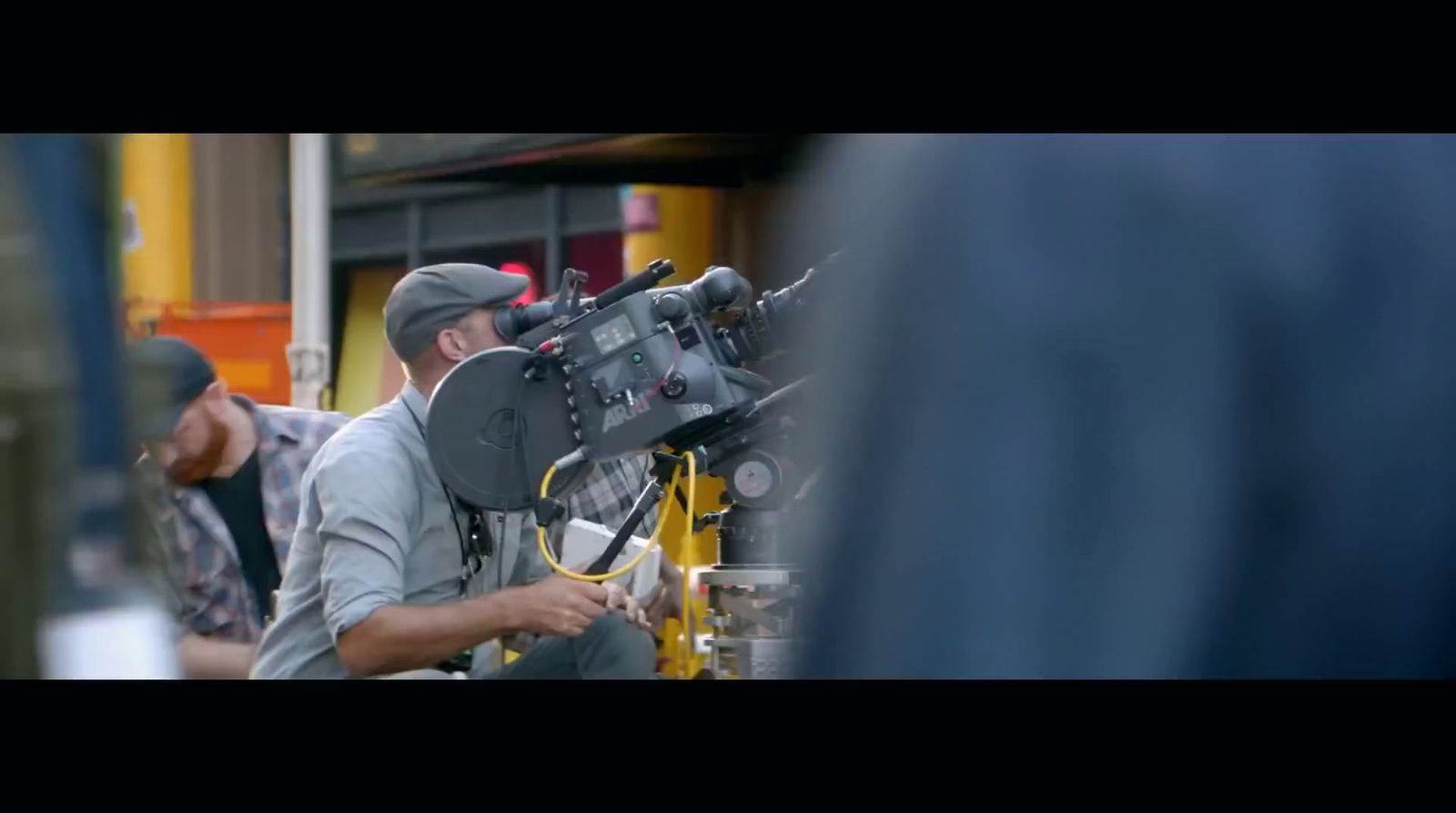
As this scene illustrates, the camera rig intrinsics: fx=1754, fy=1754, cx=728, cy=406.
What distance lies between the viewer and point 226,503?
151 inches

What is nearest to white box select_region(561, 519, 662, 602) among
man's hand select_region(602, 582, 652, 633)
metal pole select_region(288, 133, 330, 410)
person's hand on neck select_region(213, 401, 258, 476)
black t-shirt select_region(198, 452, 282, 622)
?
man's hand select_region(602, 582, 652, 633)

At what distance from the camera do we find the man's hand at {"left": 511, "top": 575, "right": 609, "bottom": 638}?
293cm

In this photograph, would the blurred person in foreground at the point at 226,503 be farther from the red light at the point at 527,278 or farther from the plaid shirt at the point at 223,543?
the red light at the point at 527,278

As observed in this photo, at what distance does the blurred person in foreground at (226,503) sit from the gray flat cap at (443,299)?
611mm

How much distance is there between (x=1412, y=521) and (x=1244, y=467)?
172 mm

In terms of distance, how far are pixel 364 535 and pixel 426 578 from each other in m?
0.15

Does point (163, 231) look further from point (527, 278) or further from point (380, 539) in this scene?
point (380, 539)

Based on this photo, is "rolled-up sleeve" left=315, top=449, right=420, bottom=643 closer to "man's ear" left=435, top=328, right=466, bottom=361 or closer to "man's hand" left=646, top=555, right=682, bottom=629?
"man's ear" left=435, top=328, right=466, bottom=361

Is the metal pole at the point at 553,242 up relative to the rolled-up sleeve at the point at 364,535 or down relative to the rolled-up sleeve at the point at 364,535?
up

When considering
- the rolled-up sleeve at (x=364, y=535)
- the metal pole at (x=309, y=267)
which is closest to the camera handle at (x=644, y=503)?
the rolled-up sleeve at (x=364, y=535)

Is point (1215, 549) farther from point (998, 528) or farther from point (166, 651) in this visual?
point (166, 651)

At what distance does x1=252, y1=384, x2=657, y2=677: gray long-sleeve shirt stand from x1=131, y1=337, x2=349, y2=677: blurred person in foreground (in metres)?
0.52

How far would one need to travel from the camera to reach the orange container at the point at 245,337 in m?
6.74
